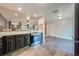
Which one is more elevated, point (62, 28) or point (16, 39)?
point (62, 28)

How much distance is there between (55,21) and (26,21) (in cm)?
64

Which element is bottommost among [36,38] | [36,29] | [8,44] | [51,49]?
[51,49]

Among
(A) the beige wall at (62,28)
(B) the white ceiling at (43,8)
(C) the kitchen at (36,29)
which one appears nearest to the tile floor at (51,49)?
(C) the kitchen at (36,29)

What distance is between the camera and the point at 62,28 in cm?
213

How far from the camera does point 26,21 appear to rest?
2141mm

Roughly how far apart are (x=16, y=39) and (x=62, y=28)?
104 centimetres

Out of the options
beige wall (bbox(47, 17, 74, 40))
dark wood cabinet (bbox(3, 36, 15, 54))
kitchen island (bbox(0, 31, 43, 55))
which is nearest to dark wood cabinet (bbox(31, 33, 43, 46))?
kitchen island (bbox(0, 31, 43, 55))

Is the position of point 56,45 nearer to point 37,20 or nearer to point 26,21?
point 37,20

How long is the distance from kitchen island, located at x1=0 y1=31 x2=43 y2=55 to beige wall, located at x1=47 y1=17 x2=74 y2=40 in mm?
283

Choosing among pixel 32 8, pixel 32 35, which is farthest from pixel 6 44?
pixel 32 8

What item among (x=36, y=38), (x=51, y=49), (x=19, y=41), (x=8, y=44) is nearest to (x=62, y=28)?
(x=51, y=49)

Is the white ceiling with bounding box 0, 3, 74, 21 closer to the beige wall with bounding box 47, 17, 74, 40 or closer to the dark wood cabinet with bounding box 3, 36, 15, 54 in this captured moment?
the beige wall with bounding box 47, 17, 74, 40

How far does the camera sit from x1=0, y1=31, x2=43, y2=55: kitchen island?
6.71 feet

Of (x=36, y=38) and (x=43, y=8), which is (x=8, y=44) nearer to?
(x=36, y=38)
